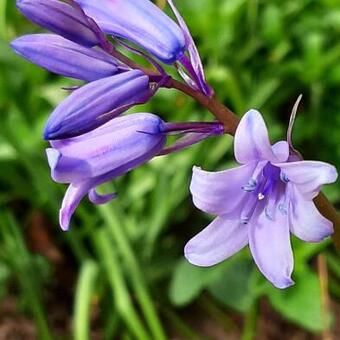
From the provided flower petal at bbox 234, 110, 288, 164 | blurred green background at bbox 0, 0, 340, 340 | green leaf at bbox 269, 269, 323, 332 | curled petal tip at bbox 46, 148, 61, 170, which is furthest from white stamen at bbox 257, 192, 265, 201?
blurred green background at bbox 0, 0, 340, 340

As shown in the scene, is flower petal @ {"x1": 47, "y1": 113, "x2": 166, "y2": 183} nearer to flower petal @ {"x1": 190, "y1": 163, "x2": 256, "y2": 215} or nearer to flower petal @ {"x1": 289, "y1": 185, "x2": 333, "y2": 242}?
flower petal @ {"x1": 190, "y1": 163, "x2": 256, "y2": 215}

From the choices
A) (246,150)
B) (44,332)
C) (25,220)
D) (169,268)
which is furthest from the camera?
(25,220)

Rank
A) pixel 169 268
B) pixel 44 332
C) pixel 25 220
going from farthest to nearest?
pixel 25 220, pixel 169 268, pixel 44 332

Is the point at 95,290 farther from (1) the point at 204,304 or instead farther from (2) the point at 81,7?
(2) the point at 81,7

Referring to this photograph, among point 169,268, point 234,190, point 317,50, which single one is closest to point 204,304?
point 169,268

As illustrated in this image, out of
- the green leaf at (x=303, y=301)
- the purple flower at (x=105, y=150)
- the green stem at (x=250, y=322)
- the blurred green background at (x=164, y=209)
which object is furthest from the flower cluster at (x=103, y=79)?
the green stem at (x=250, y=322)

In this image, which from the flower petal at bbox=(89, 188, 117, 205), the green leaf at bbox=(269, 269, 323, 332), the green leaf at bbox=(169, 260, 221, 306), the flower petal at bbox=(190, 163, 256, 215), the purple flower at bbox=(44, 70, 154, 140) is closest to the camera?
the purple flower at bbox=(44, 70, 154, 140)
